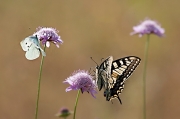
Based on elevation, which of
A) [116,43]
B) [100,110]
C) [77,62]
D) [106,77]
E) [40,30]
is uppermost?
[116,43]

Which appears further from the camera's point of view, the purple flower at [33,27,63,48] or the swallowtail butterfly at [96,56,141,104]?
the swallowtail butterfly at [96,56,141,104]

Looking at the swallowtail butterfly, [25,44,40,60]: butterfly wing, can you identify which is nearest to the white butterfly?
[25,44,40,60]: butterfly wing

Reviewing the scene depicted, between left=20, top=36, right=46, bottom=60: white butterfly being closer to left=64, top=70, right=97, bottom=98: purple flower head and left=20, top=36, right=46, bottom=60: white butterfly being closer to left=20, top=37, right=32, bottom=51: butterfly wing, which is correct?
left=20, top=37, right=32, bottom=51: butterfly wing

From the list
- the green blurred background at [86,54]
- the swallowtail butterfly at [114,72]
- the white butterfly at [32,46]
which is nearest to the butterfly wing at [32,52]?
the white butterfly at [32,46]

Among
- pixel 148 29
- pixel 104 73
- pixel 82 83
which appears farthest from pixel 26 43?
pixel 148 29

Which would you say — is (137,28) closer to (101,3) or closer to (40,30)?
(40,30)

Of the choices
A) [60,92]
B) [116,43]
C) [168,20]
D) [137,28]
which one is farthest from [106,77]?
[168,20]

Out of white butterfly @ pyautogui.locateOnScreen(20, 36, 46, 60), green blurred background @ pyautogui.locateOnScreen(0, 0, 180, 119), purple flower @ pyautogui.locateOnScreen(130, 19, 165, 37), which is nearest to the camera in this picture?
white butterfly @ pyautogui.locateOnScreen(20, 36, 46, 60)
